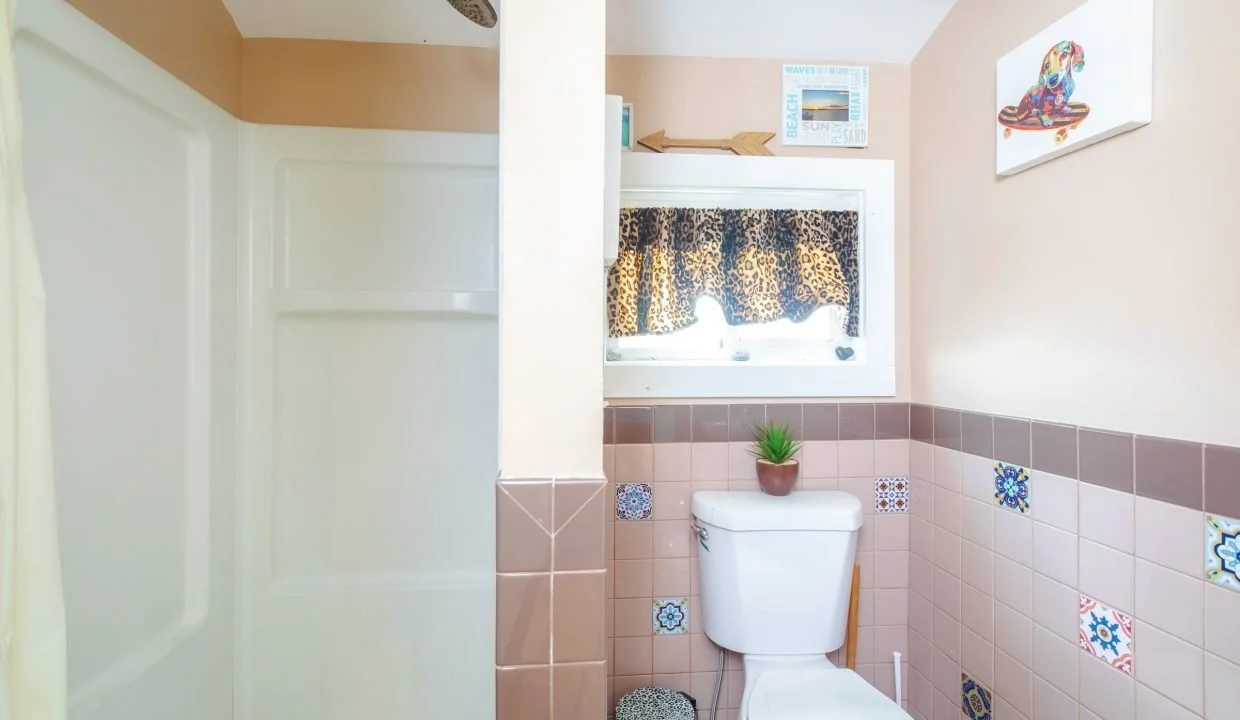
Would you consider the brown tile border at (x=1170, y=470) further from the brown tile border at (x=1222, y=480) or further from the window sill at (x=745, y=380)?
the window sill at (x=745, y=380)

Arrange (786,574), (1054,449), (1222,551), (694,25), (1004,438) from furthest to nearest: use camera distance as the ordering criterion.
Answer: (694,25) < (786,574) < (1004,438) < (1054,449) < (1222,551)

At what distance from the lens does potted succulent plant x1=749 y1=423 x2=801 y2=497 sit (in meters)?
1.37

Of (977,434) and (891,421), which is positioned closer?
(977,434)

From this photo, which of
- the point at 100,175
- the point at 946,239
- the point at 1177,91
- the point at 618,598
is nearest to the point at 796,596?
the point at 618,598

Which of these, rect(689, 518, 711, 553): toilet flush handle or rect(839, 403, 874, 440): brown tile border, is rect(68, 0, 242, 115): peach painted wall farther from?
rect(839, 403, 874, 440): brown tile border

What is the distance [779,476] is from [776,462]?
38mm

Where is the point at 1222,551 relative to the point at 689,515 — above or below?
above

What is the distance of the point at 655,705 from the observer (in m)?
1.31

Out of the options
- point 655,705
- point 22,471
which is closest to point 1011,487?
point 655,705

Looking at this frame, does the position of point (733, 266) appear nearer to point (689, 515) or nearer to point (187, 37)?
point (689, 515)

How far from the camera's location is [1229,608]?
0.79 m

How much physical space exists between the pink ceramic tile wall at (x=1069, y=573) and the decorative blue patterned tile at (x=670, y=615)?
25.4 inches

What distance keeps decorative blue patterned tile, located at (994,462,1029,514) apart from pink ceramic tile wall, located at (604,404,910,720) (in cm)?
31

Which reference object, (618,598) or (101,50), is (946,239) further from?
(101,50)
